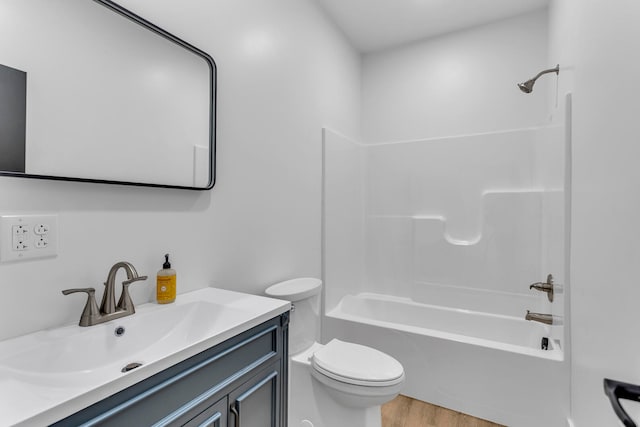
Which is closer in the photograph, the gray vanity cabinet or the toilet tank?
the gray vanity cabinet

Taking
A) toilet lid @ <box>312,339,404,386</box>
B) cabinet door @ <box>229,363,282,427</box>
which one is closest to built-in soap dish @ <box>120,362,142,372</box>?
cabinet door @ <box>229,363,282,427</box>

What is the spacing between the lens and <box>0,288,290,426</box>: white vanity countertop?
596mm

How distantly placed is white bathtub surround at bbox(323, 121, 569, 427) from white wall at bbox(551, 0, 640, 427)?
0.91 ft

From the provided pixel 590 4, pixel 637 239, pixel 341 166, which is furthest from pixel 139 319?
pixel 590 4

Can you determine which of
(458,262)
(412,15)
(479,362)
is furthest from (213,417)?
(412,15)

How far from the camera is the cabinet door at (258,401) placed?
3.24 ft

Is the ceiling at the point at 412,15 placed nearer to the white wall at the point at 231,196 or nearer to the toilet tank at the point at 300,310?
the white wall at the point at 231,196

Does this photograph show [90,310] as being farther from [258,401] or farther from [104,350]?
[258,401]

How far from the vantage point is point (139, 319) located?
1018 millimetres

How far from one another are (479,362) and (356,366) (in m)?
0.92

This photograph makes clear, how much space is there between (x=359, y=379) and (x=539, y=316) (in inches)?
49.6

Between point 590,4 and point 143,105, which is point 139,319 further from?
point 590,4

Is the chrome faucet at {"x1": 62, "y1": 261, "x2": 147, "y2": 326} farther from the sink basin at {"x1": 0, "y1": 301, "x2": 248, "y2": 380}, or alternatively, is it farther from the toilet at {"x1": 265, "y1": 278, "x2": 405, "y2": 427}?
the toilet at {"x1": 265, "y1": 278, "x2": 405, "y2": 427}

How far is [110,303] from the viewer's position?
0.99 metres
